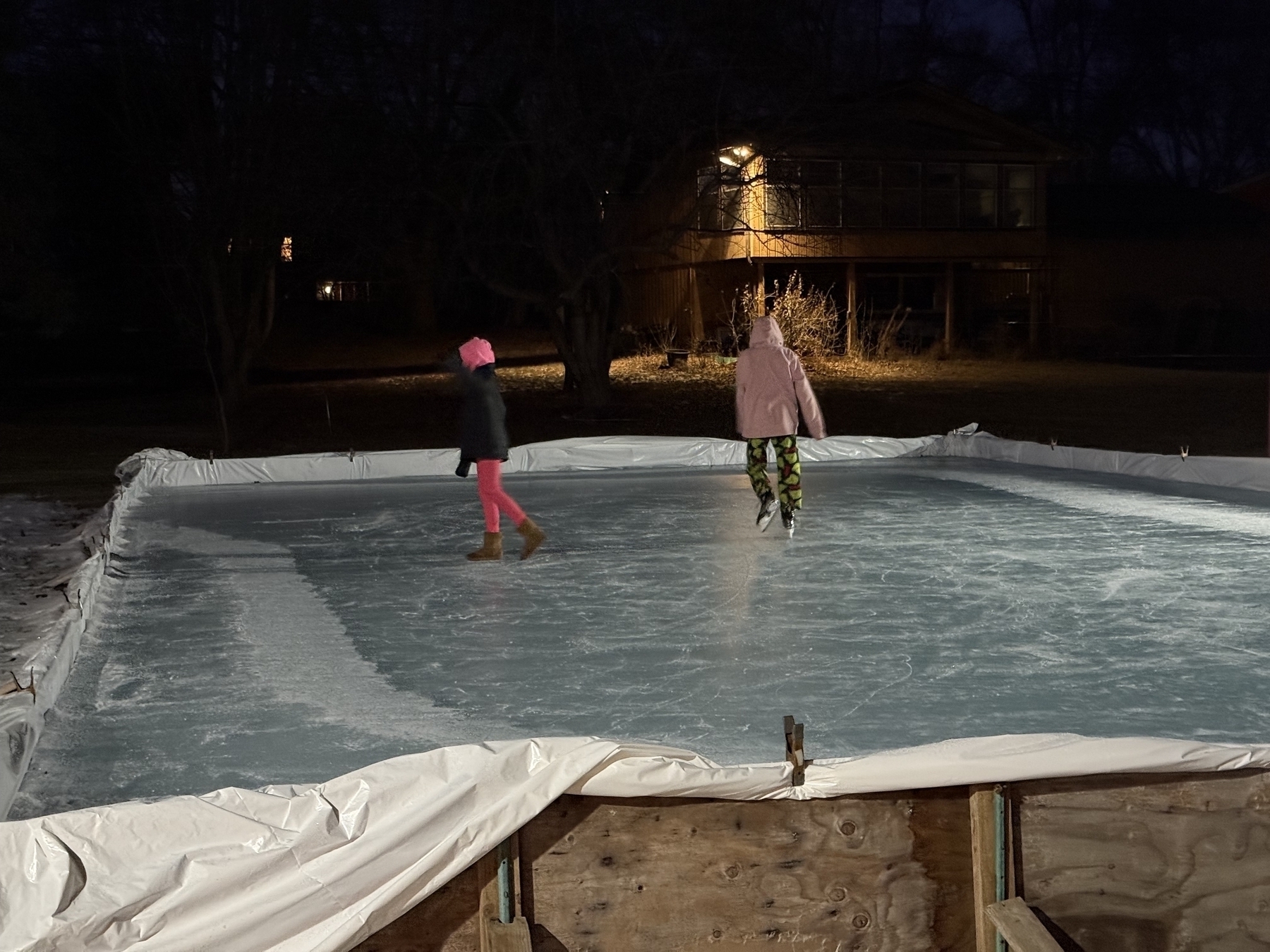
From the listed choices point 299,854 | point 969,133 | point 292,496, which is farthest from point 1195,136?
point 299,854

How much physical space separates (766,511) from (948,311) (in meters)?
19.0

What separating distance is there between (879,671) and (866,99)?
15349 millimetres

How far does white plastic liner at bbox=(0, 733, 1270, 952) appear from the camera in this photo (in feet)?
9.11

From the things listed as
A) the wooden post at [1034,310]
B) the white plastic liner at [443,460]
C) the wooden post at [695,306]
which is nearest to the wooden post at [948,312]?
the wooden post at [1034,310]

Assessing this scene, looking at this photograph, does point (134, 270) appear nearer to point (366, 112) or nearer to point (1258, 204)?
point (366, 112)

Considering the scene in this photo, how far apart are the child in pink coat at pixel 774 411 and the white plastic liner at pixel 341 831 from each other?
18.7 feet

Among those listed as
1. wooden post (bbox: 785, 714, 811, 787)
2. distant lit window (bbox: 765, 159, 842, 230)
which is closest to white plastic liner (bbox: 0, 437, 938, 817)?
wooden post (bbox: 785, 714, 811, 787)

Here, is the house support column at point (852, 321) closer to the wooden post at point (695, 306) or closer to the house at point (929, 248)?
the house at point (929, 248)

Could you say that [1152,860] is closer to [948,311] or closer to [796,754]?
→ [796,754]

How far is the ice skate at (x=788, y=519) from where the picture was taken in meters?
8.83

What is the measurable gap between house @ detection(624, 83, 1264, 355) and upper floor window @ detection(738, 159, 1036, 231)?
1.1 inches

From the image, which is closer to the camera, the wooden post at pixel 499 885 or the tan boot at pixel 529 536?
the wooden post at pixel 499 885

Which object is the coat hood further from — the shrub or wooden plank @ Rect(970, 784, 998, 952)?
the shrub

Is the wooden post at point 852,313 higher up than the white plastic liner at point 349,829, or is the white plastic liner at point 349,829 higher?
the wooden post at point 852,313
